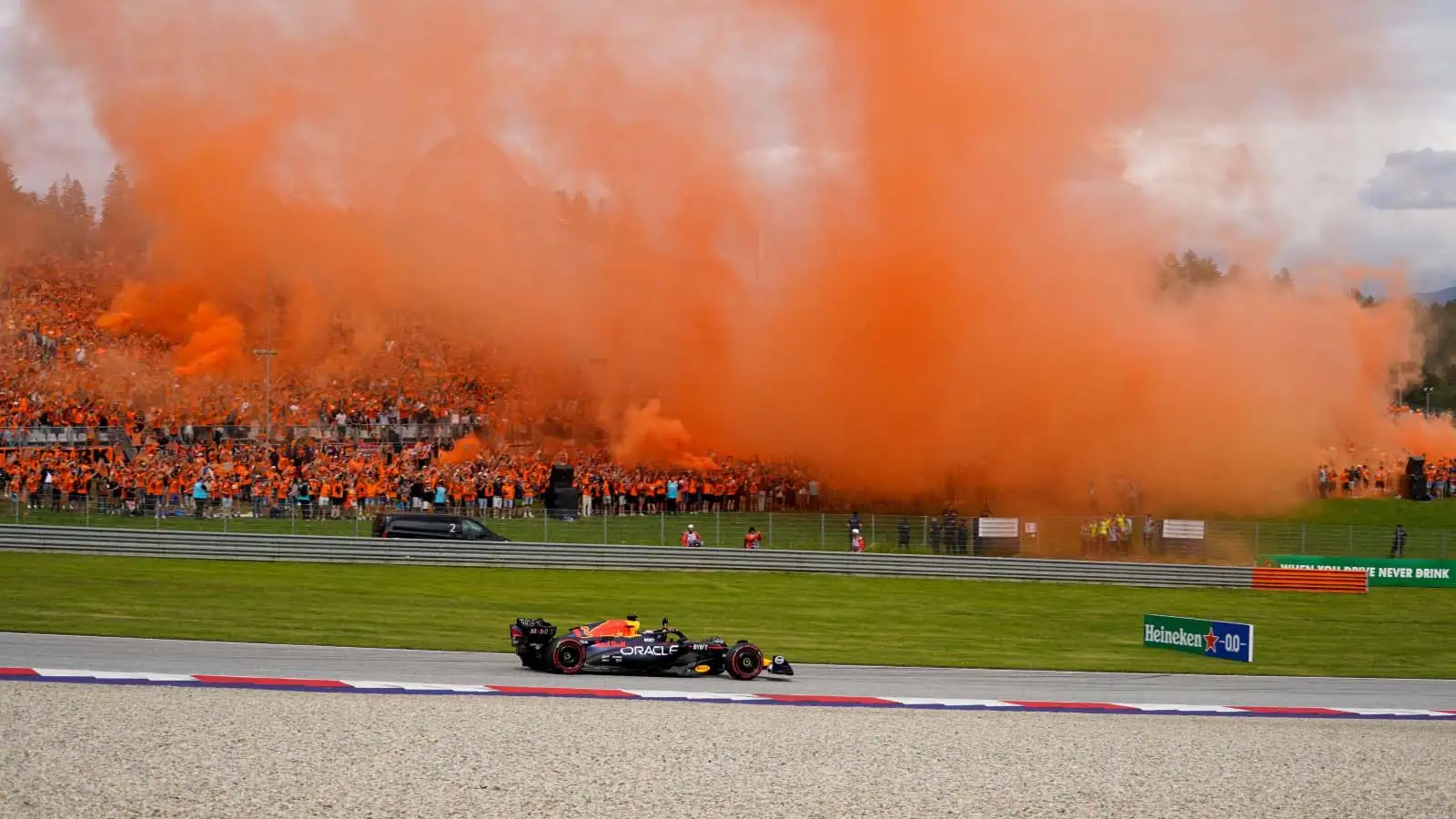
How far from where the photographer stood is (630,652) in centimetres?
2342

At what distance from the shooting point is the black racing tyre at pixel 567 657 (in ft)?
76.5

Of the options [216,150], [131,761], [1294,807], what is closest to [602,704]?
[131,761]

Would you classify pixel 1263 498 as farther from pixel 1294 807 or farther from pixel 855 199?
pixel 1294 807

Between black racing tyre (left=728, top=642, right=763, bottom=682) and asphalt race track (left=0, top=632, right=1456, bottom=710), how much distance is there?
0.63 feet

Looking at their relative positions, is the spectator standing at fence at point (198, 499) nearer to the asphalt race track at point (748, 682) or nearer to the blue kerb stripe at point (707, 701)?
the asphalt race track at point (748, 682)

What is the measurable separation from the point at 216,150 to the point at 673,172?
16.8 m

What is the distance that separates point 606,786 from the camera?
14.1 m

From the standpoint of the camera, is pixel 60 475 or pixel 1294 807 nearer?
pixel 1294 807

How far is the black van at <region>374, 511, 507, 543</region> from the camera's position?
44719 millimetres

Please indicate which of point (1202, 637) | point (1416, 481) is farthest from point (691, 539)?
point (1416, 481)

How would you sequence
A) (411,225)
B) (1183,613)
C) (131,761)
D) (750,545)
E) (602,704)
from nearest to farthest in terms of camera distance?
1. (131,761)
2. (602,704)
3. (1183,613)
4. (750,545)
5. (411,225)

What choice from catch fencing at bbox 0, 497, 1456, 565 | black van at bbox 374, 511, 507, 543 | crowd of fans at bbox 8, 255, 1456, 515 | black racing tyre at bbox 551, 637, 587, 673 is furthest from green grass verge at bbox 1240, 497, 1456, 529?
black racing tyre at bbox 551, 637, 587, 673

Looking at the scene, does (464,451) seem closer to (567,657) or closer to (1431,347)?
(567,657)

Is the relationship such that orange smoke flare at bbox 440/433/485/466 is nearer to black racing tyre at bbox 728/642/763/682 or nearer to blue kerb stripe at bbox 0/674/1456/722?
black racing tyre at bbox 728/642/763/682
